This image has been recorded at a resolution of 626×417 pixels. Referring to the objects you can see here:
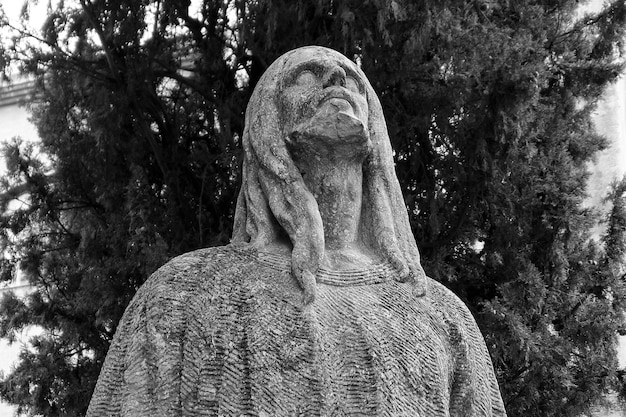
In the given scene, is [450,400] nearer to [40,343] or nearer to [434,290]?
[434,290]

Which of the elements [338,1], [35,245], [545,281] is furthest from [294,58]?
[35,245]

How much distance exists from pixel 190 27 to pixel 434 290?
5.38 meters

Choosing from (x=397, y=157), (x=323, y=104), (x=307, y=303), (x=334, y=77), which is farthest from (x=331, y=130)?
(x=397, y=157)

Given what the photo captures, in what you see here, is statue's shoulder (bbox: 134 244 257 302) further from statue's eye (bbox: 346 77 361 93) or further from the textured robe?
statue's eye (bbox: 346 77 361 93)

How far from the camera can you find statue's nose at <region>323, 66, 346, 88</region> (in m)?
4.24

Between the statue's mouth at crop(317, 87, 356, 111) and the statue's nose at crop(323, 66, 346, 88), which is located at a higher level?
the statue's nose at crop(323, 66, 346, 88)

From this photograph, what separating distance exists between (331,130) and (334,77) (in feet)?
0.73

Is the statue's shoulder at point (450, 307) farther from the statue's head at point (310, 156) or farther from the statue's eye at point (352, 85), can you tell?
the statue's eye at point (352, 85)

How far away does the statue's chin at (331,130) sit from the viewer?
13.6ft

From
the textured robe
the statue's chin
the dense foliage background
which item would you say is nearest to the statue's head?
the statue's chin

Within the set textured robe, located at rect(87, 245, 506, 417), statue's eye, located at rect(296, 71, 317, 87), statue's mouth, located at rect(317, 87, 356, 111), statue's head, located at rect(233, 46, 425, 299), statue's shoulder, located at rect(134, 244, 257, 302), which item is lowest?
textured robe, located at rect(87, 245, 506, 417)

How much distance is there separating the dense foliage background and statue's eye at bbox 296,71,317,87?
12.8 ft

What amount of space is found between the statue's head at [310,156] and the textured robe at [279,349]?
11 centimetres

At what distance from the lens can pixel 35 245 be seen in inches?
385
